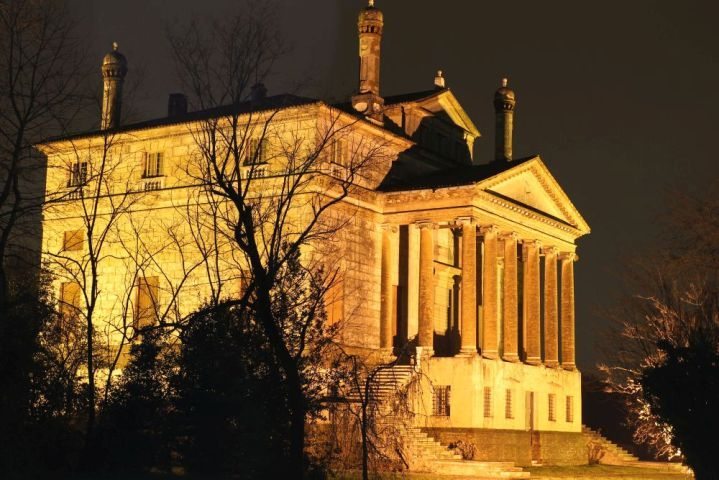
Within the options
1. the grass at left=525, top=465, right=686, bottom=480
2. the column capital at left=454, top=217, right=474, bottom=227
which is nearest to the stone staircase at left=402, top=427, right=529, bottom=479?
the grass at left=525, top=465, right=686, bottom=480

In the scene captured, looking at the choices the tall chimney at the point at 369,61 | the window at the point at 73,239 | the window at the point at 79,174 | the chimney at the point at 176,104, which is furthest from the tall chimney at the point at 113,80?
the tall chimney at the point at 369,61

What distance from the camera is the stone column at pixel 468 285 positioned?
2064 inches

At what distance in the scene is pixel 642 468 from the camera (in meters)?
59.3

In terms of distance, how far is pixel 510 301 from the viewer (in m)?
55.8

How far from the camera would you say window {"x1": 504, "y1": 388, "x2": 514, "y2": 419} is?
→ 5422 centimetres

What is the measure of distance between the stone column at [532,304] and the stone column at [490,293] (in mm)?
4463

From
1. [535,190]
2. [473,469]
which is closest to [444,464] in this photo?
[473,469]

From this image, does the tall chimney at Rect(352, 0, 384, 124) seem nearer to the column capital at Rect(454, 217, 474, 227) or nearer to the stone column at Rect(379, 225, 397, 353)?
the stone column at Rect(379, 225, 397, 353)

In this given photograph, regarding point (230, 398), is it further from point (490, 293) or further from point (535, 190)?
point (535, 190)

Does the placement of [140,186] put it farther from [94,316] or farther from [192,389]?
[192,389]

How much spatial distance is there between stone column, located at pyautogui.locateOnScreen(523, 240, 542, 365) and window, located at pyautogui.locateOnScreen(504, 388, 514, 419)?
346 cm

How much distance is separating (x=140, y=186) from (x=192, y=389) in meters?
24.7

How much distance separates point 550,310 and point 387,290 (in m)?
10.6

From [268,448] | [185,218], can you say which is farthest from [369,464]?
[185,218]
